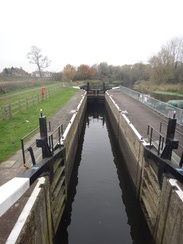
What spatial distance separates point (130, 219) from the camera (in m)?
6.61

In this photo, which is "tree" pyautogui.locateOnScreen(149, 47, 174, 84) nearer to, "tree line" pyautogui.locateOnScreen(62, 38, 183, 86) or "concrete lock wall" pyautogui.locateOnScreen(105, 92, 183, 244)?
"tree line" pyautogui.locateOnScreen(62, 38, 183, 86)

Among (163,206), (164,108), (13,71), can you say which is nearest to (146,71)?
(164,108)

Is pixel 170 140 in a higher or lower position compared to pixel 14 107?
higher

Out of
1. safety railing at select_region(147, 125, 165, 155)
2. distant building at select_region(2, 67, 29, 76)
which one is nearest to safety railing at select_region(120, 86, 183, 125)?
safety railing at select_region(147, 125, 165, 155)

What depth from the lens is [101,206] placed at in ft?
23.0

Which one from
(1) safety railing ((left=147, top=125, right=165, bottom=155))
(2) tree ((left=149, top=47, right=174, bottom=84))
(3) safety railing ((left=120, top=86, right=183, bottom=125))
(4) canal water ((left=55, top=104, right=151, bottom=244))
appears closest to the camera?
(1) safety railing ((left=147, top=125, right=165, bottom=155))

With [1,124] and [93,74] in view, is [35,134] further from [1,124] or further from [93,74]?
[93,74]

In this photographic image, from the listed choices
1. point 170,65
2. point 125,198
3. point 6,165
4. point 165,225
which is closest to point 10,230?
Answer: point 6,165

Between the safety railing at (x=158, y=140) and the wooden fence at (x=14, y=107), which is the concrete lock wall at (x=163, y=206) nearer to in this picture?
the safety railing at (x=158, y=140)

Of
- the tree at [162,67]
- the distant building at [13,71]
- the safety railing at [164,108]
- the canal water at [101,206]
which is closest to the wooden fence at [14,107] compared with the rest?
the canal water at [101,206]

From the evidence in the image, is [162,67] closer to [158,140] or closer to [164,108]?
[164,108]

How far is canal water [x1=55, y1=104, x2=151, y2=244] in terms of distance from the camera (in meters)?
5.84

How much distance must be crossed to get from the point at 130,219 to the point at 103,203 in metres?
1.21

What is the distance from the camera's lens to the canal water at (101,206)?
5.84 meters
